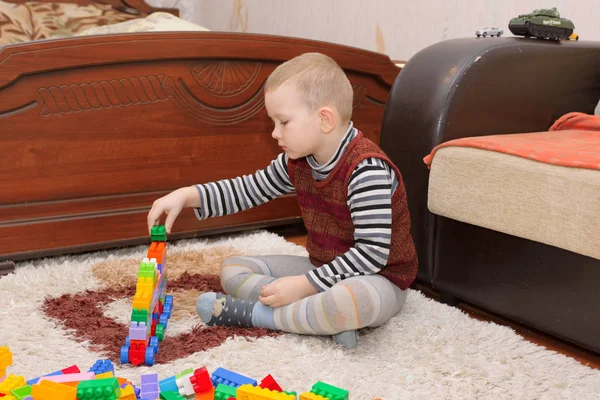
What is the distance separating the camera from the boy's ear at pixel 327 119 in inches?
46.1

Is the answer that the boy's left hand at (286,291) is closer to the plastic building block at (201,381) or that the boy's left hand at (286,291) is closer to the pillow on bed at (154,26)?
the plastic building block at (201,381)

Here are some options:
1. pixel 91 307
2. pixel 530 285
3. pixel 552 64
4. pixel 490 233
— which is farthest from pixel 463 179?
pixel 91 307

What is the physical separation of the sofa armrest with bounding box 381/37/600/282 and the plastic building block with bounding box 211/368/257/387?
1.97 feet

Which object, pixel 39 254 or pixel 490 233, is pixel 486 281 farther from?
pixel 39 254

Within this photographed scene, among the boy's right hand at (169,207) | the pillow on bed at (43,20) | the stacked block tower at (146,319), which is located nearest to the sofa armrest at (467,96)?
the boy's right hand at (169,207)

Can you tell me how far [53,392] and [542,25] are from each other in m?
1.26

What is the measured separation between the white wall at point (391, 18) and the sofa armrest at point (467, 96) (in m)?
0.35

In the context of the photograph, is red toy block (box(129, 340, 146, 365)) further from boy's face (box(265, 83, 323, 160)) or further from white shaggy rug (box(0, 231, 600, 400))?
boy's face (box(265, 83, 323, 160))

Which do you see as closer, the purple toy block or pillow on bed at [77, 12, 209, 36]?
the purple toy block

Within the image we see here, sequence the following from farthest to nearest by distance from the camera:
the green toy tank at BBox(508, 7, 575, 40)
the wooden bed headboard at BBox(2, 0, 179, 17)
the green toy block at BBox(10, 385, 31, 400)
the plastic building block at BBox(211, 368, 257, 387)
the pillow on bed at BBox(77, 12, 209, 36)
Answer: the wooden bed headboard at BBox(2, 0, 179, 17) < the pillow on bed at BBox(77, 12, 209, 36) < the green toy tank at BBox(508, 7, 575, 40) < the plastic building block at BBox(211, 368, 257, 387) < the green toy block at BBox(10, 385, 31, 400)

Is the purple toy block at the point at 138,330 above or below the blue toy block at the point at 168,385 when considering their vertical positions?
above

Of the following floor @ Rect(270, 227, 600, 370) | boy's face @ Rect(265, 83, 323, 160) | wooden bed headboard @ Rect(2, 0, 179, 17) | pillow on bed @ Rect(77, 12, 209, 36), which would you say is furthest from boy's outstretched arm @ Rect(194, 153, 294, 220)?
wooden bed headboard @ Rect(2, 0, 179, 17)

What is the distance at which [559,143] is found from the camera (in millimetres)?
1222

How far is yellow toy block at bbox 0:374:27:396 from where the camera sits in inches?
31.9
